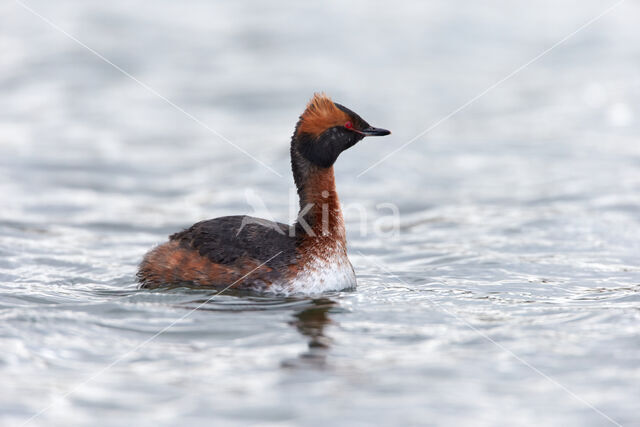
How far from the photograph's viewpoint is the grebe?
8.00m

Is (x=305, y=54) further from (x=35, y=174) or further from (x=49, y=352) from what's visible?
(x=49, y=352)

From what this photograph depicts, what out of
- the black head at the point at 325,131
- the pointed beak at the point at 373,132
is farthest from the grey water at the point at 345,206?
the pointed beak at the point at 373,132

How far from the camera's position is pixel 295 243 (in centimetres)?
817

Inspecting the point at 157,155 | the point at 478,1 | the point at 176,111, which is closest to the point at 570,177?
the point at 157,155

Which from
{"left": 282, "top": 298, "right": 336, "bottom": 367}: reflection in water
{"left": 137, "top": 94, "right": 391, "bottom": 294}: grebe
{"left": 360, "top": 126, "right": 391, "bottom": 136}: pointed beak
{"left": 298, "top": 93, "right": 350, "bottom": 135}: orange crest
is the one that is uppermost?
{"left": 298, "top": 93, "right": 350, "bottom": 135}: orange crest

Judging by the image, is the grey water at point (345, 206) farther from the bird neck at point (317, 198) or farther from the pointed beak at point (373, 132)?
the pointed beak at point (373, 132)

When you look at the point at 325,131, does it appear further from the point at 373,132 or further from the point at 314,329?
the point at 314,329

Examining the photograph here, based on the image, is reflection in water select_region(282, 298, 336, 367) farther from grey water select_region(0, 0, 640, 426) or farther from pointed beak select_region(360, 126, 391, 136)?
pointed beak select_region(360, 126, 391, 136)

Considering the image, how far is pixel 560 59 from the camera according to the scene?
20672mm

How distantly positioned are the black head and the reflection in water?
1.43m

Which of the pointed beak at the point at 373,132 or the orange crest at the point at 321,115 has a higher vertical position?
the orange crest at the point at 321,115

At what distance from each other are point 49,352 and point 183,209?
20.2ft

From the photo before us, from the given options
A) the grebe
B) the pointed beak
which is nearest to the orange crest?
the grebe

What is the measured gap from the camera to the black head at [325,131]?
823 cm
